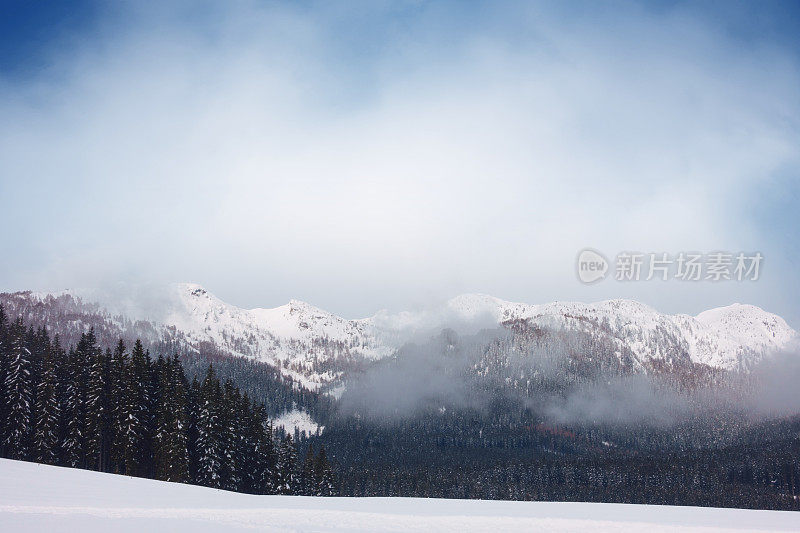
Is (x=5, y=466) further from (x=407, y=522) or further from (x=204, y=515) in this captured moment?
(x=407, y=522)

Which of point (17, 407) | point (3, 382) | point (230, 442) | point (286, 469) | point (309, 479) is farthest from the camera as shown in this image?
point (309, 479)

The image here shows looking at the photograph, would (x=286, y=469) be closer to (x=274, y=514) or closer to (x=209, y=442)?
(x=209, y=442)

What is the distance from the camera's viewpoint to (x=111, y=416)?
52.2 m

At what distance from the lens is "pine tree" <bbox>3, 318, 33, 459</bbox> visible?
5103 cm

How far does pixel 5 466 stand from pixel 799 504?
218 meters

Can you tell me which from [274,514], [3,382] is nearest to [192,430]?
[3,382]

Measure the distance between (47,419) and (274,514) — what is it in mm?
37854

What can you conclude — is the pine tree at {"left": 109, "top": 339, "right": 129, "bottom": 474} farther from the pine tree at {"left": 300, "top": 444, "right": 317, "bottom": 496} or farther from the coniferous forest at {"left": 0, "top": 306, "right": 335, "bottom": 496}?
the pine tree at {"left": 300, "top": 444, "right": 317, "bottom": 496}

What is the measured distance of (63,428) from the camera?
52844 mm

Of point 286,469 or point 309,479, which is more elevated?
point 286,469

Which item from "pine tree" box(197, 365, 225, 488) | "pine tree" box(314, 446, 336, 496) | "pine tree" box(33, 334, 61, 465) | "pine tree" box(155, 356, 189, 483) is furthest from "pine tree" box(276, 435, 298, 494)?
"pine tree" box(33, 334, 61, 465)

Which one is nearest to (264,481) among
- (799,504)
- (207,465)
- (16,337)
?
(207,465)

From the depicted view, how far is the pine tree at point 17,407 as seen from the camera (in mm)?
51031

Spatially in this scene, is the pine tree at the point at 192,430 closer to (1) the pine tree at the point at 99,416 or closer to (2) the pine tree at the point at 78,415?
(1) the pine tree at the point at 99,416
